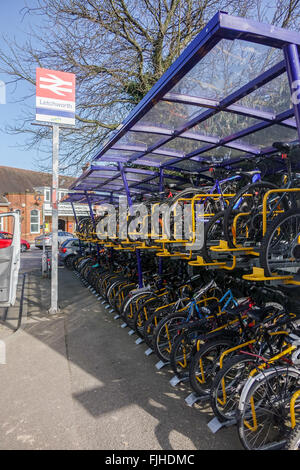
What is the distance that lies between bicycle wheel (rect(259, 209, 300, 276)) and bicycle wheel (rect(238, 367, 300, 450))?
0.83 metres

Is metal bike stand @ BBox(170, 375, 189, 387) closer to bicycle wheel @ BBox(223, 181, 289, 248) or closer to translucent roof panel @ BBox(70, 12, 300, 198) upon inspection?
bicycle wheel @ BBox(223, 181, 289, 248)

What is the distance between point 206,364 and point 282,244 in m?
1.58

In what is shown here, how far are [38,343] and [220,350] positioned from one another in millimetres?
2908

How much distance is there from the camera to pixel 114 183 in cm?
827

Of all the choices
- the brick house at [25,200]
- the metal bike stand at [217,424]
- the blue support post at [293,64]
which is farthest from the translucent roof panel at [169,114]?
the brick house at [25,200]

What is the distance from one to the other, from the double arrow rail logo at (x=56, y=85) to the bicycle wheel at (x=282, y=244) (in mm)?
5198

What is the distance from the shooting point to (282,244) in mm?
2754

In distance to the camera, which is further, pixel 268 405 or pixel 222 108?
pixel 222 108

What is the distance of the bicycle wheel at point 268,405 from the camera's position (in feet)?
7.84

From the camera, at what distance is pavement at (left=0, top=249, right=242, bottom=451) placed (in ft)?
8.49

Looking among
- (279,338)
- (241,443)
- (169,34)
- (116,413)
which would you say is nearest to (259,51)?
(279,338)

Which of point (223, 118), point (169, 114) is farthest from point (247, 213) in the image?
point (169, 114)

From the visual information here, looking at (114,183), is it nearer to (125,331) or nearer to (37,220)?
(125,331)

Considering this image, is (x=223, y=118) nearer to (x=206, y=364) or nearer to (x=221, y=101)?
(x=221, y=101)
